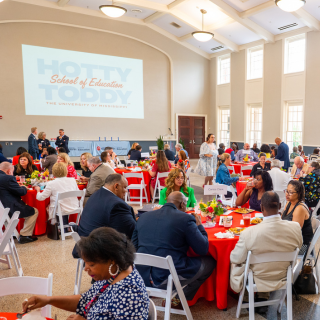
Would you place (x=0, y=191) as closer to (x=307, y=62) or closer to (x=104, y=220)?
(x=104, y=220)

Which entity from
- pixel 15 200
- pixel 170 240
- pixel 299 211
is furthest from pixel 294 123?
pixel 170 240

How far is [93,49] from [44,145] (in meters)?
5.13

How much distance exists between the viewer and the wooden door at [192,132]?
15711 mm

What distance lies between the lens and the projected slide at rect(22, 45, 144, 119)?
39.4ft

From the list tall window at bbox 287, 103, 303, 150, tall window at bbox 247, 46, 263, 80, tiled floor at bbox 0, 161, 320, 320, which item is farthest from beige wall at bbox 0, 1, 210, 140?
tiled floor at bbox 0, 161, 320, 320

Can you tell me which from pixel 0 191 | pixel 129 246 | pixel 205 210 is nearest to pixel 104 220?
pixel 205 210

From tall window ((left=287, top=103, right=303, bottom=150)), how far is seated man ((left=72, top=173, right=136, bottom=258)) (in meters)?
10.9

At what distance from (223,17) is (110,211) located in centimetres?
1146

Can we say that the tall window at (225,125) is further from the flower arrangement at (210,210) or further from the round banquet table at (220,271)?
the round banquet table at (220,271)

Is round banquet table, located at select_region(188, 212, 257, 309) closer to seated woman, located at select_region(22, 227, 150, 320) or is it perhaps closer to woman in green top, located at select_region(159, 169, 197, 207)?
woman in green top, located at select_region(159, 169, 197, 207)

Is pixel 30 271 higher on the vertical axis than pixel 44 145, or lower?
lower

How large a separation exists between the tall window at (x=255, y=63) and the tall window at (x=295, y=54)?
131cm

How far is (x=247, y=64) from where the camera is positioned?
1384cm

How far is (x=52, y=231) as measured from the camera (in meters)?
4.90
